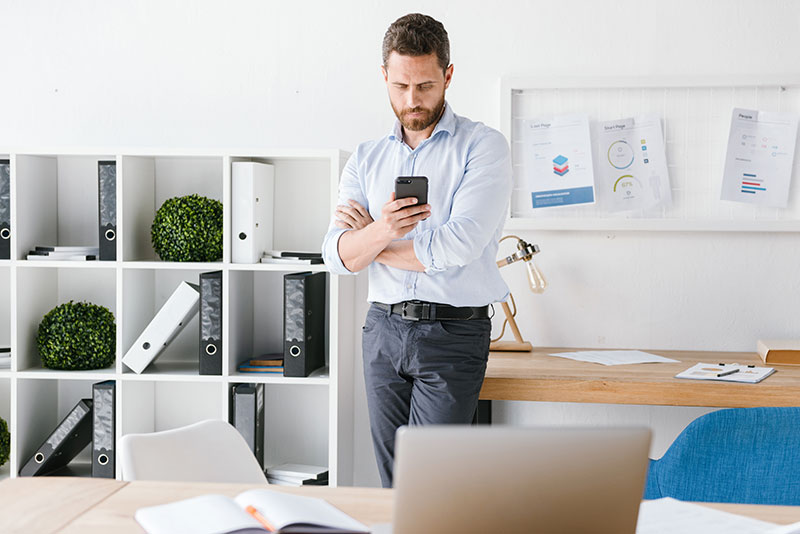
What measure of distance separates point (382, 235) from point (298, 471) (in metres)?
1.31

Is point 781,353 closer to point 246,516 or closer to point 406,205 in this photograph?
point 406,205

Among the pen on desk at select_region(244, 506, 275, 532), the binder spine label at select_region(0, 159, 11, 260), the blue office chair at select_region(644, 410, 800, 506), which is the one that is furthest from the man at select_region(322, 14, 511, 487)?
the binder spine label at select_region(0, 159, 11, 260)

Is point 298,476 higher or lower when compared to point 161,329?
lower

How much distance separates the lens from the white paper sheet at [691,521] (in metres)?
1.30

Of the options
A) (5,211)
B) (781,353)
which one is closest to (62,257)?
(5,211)

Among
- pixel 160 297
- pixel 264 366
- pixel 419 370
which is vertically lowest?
pixel 264 366

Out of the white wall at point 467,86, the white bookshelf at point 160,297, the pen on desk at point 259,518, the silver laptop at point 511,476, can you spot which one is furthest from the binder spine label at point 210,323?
the silver laptop at point 511,476

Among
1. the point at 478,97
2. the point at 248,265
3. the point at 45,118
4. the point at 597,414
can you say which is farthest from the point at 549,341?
the point at 45,118

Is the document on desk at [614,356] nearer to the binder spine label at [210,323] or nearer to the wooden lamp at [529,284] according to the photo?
the wooden lamp at [529,284]

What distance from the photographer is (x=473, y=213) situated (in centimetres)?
218

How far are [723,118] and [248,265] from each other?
1.86m

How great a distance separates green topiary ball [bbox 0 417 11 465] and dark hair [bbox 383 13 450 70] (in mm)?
2044

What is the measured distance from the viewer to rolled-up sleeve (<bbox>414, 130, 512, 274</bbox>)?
2.13 m

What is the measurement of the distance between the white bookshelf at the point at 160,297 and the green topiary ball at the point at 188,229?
59 mm
